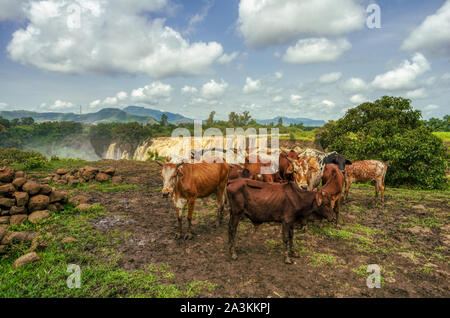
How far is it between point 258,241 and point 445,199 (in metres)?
10.7

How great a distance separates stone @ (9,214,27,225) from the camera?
6949 mm

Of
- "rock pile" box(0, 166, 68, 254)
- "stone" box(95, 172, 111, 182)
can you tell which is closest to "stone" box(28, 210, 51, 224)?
"rock pile" box(0, 166, 68, 254)

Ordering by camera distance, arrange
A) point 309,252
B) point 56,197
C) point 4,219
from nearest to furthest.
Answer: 1. point 309,252
2. point 4,219
3. point 56,197

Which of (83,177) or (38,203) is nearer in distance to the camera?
(38,203)

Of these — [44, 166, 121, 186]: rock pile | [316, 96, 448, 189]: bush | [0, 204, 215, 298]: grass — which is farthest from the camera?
[316, 96, 448, 189]: bush

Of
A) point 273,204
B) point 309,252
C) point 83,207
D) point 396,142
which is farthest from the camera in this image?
point 396,142

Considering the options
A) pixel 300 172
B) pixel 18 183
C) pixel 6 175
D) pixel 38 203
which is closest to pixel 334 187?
pixel 300 172

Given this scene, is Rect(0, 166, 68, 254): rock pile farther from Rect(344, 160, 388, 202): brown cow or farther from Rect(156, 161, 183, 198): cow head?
Rect(344, 160, 388, 202): brown cow

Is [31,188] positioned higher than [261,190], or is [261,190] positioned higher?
[261,190]

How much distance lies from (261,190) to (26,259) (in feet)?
18.4

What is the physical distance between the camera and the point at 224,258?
563cm

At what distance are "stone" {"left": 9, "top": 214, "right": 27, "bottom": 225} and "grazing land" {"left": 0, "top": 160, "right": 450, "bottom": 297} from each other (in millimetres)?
222

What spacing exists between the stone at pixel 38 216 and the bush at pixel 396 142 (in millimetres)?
17464

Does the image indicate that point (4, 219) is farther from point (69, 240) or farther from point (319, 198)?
point (319, 198)
